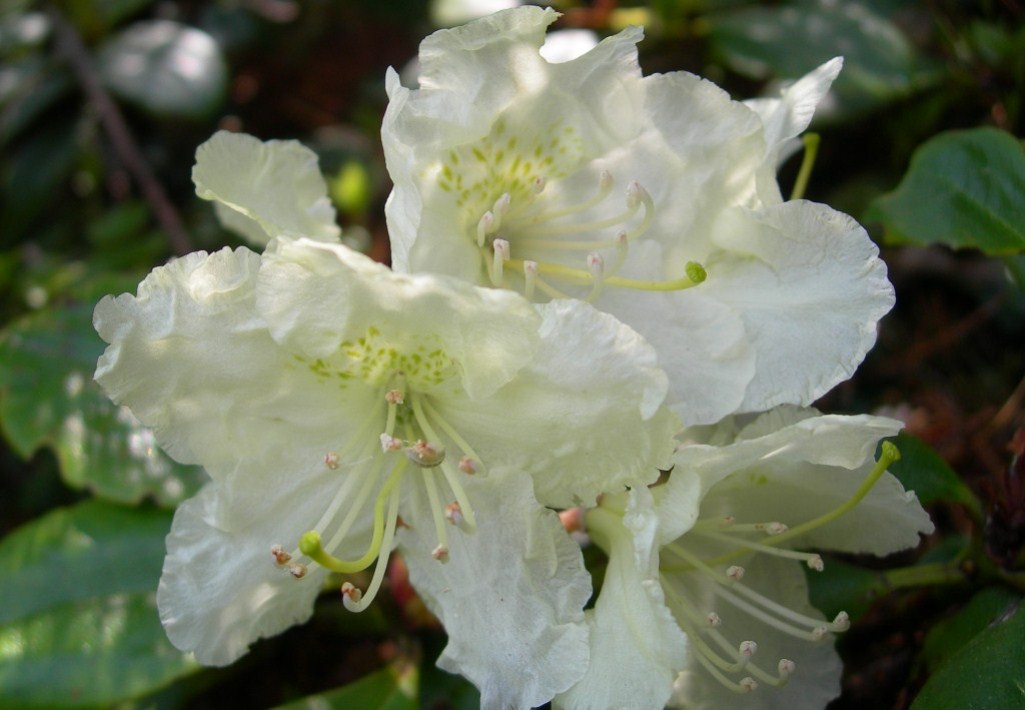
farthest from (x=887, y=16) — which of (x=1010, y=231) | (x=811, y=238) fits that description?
(x=811, y=238)

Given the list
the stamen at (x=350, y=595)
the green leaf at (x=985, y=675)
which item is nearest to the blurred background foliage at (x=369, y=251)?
the green leaf at (x=985, y=675)

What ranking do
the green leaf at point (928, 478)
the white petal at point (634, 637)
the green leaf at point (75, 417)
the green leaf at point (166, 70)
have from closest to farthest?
the white petal at point (634, 637), the green leaf at point (928, 478), the green leaf at point (75, 417), the green leaf at point (166, 70)

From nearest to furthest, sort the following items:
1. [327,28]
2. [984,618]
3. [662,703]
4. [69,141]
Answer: [662,703]
[984,618]
[69,141]
[327,28]

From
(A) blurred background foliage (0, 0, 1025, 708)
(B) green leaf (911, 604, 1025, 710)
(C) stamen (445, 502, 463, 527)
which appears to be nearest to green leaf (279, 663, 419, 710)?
(A) blurred background foliage (0, 0, 1025, 708)

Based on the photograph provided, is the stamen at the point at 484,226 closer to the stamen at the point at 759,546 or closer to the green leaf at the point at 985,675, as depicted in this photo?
the stamen at the point at 759,546

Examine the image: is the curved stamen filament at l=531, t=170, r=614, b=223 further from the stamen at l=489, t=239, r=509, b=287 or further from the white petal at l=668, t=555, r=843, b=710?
the white petal at l=668, t=555, r=843, b=710

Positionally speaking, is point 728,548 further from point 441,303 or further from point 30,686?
point 30,686

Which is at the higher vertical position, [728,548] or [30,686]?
[728,548]
